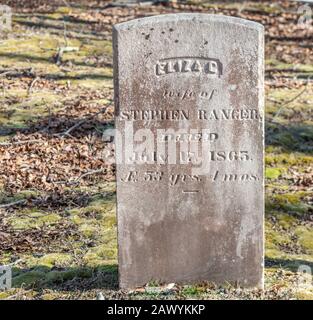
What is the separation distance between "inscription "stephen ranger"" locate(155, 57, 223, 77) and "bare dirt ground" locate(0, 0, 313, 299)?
79.6 inches

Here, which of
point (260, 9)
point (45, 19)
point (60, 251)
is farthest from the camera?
point (260, 9)

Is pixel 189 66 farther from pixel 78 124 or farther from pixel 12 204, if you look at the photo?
pixel 78 124

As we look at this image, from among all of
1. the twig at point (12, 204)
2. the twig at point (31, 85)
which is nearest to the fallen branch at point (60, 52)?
the twig at point (31, 85)

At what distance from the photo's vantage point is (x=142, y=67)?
20.5ft

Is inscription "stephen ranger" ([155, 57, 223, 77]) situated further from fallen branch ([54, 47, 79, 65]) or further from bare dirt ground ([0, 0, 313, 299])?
fallen branch ([54, 47, 79, 65])

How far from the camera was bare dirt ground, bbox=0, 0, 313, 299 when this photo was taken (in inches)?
278

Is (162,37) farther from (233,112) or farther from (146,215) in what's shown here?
(146,215)

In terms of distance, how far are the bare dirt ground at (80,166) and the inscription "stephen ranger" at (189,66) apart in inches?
79.6

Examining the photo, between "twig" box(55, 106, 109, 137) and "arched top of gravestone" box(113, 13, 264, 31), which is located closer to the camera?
"arched top of gravestone" box(113, 13, 264, 31)

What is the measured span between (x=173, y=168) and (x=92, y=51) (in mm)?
10236

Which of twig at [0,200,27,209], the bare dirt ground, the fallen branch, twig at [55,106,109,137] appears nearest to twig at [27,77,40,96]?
the bare dirt ground

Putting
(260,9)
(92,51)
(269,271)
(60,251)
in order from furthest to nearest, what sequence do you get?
(260,9), (92,51), (60,251), (269,271)

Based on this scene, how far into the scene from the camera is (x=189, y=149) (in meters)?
6.43
